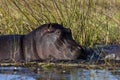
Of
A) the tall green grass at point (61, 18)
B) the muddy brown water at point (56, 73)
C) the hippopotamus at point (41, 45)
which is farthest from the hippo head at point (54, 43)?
the muddy brown water at point (56, 73)

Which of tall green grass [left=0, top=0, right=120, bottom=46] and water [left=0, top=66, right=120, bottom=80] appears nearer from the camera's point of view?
water [left=0, top=66, right=120, bottom=80]

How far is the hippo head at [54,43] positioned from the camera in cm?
796

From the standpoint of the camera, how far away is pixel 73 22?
8.91m

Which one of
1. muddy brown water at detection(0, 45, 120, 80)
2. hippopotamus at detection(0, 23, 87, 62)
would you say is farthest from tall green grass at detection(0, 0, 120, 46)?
muddy brown water at detection(0, 45, 120, 80)

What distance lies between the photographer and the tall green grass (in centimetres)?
884

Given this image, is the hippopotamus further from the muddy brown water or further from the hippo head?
the muddy brown water

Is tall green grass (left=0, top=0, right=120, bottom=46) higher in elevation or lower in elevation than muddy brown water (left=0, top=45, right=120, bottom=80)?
higher

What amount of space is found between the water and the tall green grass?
199cm

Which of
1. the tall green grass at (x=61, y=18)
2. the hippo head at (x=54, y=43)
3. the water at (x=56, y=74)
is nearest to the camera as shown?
the water at (x=56, y=74)

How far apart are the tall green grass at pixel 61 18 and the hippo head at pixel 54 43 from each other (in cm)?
78

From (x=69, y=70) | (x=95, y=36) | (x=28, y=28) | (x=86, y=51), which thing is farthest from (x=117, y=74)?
(x=28, y=28)

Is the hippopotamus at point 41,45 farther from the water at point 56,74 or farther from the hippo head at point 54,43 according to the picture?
the water at point 56,74

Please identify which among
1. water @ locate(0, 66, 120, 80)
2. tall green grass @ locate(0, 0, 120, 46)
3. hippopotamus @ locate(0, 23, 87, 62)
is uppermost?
tall green grass @ locate(0, 0, 120, 46)

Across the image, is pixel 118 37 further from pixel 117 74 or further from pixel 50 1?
pixel 117 74
